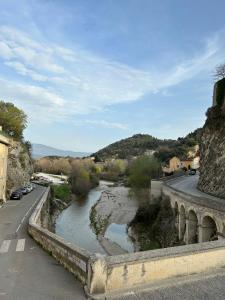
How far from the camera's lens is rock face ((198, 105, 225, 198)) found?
103ft

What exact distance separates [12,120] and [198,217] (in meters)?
34.0

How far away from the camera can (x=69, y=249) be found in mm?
9312

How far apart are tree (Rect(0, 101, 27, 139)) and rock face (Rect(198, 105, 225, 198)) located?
26.9 metres

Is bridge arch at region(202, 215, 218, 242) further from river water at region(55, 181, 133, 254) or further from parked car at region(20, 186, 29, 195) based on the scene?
parked car at region(20, 186, 29, 195)

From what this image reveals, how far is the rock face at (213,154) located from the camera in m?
31.2

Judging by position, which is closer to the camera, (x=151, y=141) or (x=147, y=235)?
(x=147, y=235)

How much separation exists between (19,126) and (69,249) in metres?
44.5

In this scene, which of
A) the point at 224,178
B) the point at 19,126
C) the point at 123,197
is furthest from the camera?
the point at 123,197

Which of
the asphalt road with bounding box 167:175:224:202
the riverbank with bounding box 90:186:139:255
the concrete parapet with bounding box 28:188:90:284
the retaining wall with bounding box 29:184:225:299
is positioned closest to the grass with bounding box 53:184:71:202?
the riverbank with bounding box 90:186:139:255

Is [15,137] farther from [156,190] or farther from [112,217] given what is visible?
[156,190]

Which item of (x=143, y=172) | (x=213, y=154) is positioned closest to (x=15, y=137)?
(x=143, y=172)

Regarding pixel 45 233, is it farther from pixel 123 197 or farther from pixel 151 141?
pixel 151 141

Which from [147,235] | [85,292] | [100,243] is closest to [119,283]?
[85,292]

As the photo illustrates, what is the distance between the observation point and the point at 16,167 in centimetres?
4591
